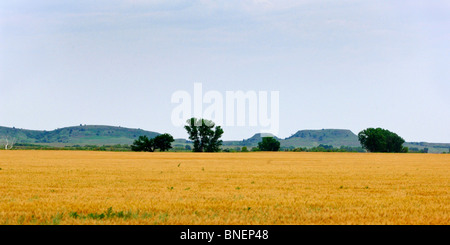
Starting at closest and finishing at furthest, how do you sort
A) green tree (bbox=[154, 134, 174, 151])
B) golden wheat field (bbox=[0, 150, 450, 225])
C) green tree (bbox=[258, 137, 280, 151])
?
golden wheat field (bbox=[0, 150, 450, 225])
green tree (bbox=[154, 134, 174, 151])
green tree (bbox=[258, 137, 280, 151])

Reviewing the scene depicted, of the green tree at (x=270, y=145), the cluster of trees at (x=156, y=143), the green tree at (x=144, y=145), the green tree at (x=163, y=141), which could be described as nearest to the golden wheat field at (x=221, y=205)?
the green tree at (x=163, y=141)

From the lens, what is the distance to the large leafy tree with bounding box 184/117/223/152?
15888 cm

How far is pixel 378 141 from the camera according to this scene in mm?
174625

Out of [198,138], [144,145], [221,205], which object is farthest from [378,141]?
[221,205]

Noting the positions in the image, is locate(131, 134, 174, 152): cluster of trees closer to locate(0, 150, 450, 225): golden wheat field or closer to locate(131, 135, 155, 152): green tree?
locate(131, 135, 155, 152): green tree

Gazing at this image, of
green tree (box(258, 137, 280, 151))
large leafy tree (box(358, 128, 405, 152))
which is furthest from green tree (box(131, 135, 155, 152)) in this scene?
large leafy tree (box(358, 128, 405, 152))

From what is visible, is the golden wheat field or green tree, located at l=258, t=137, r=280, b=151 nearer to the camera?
the golden wheat field

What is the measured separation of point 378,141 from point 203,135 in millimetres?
65360

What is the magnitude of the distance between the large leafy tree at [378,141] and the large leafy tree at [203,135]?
55.2 m

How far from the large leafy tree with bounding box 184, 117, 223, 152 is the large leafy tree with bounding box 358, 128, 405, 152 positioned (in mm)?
55166

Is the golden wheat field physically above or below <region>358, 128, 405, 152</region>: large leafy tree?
below

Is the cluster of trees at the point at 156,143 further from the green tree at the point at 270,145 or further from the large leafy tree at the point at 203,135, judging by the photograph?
the green tree at the point at 270,145
